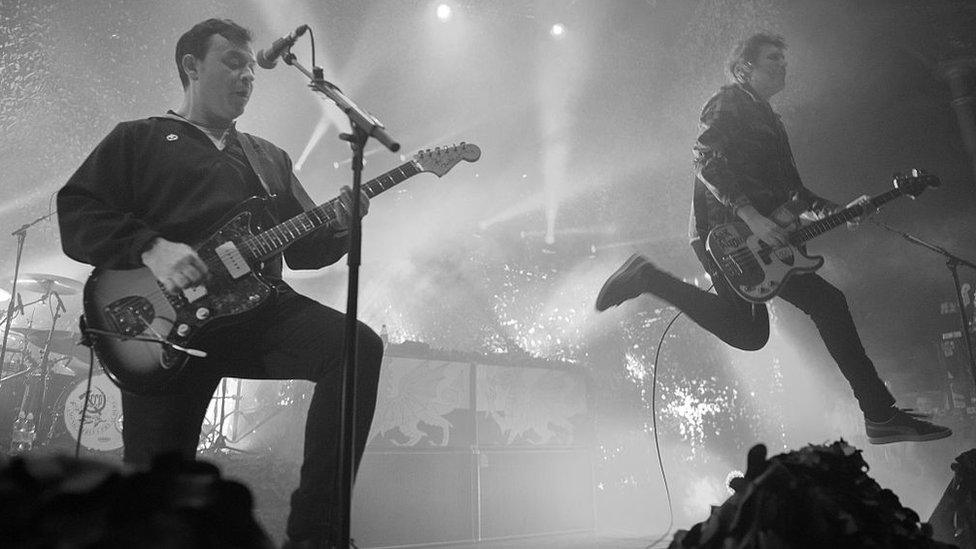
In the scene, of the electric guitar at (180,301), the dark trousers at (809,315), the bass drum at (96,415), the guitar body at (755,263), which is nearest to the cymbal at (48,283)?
the bass drum at (96,415)

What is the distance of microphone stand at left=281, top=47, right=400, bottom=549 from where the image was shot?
1733 mm

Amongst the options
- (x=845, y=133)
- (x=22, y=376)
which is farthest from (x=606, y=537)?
(x=22, y=376)

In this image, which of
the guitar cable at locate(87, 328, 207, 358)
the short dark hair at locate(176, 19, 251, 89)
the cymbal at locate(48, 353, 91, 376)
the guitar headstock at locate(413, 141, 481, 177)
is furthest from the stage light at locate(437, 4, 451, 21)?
the guitar cable at locate(87, 328, 207, 358)

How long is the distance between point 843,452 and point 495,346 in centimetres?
524

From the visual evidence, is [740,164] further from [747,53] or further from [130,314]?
[130,314]

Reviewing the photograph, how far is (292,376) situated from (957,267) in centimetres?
424

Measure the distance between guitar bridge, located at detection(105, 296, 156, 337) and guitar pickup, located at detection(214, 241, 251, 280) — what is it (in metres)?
0.29

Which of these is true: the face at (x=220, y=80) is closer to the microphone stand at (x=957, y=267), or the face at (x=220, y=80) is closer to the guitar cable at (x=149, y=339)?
the guitar cable at (x=149, y=339)

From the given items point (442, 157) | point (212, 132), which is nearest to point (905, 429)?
point (442, 157)

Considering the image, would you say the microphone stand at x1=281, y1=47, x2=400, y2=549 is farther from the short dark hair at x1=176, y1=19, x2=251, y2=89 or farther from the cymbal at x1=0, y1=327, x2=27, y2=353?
the cymbal at x1=0, y1=327, x2=27, y2=353

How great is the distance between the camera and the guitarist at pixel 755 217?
400 cm

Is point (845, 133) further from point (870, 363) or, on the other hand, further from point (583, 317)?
point (583, 317)

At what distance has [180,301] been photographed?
2.33m

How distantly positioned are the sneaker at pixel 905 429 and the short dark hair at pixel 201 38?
13.9 feet
